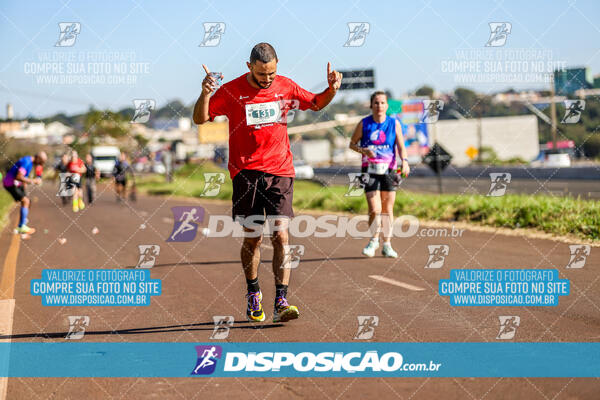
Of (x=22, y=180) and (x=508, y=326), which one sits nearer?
(x=508, y=326)

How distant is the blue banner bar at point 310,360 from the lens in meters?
4.46

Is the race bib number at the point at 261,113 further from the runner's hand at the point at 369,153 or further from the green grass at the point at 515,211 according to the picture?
the green grass at the point at 515,211

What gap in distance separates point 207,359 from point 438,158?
13590 mm

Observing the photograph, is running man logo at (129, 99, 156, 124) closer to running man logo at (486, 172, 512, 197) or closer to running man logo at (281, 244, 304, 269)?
running man logo at (281, 244, 304, 269)

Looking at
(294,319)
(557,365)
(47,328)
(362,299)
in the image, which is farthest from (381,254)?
(557,365)

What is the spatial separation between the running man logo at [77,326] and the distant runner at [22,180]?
9.26 meters

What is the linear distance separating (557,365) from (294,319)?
2.29 metres

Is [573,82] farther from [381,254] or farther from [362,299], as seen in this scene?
[362,299]

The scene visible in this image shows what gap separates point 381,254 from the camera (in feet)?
33.3

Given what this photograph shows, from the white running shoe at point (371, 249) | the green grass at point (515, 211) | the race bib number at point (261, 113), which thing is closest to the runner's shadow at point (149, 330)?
the race bib number at point (261, 113)

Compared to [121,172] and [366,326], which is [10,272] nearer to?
[366,326]

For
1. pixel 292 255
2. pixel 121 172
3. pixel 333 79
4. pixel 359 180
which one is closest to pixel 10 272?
pixel 292 255

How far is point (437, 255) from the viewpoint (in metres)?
9.68

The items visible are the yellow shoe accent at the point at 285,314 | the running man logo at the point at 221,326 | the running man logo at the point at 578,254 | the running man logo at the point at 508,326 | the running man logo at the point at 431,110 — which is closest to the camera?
the running man logo at the point at 508,326
